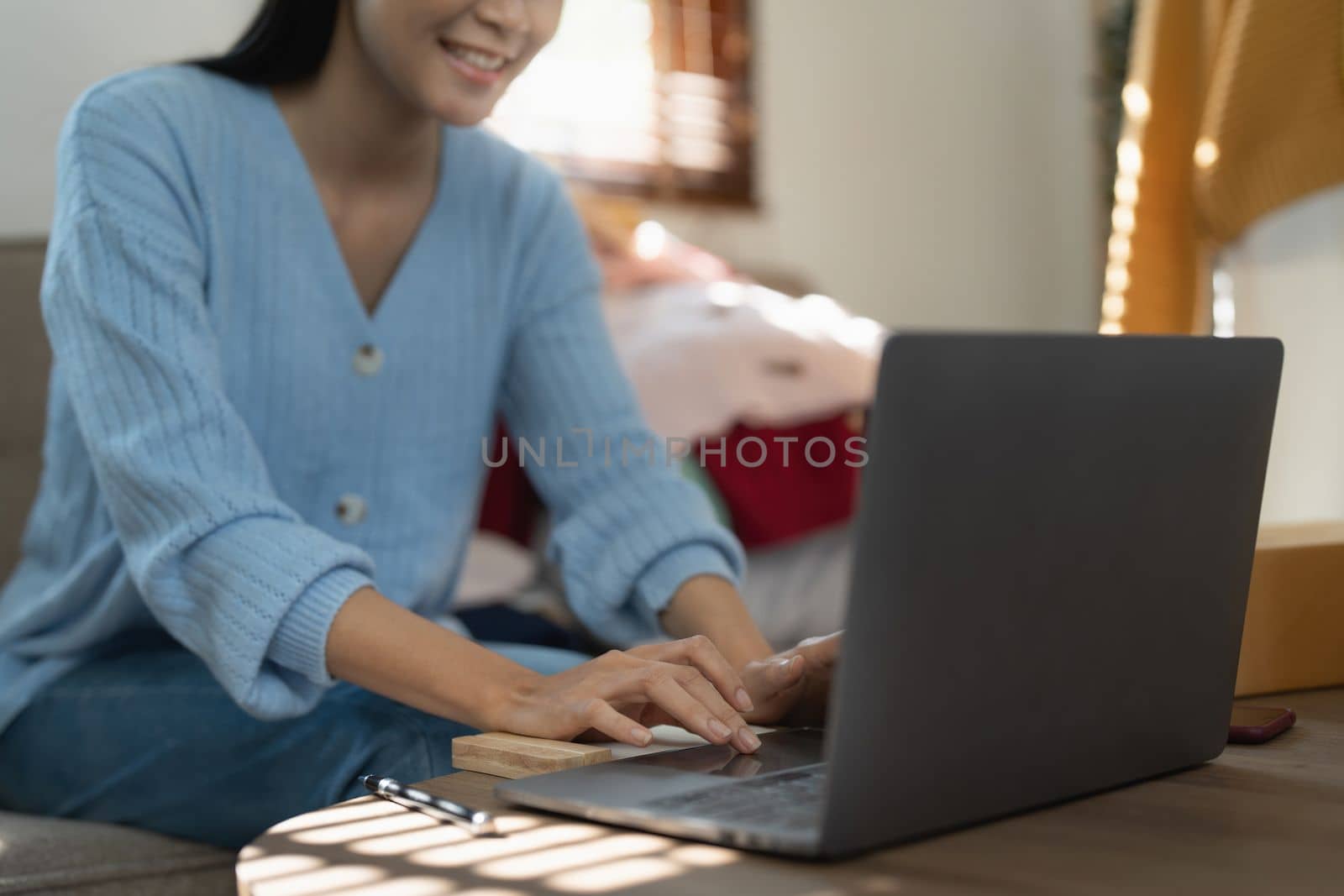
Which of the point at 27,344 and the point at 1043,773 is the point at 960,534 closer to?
the point at 1043,773

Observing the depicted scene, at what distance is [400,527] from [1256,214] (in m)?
0.94

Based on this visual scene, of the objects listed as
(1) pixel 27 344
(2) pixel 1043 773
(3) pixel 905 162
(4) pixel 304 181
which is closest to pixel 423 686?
(2) pixel 1043 773

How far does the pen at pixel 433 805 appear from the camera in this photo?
1.69 ft

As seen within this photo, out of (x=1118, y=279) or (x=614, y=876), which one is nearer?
(x=614, y=876)

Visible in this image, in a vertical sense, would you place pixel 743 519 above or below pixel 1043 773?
below

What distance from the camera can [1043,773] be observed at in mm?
522

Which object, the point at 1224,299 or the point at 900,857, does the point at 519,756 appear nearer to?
the point at 900,857

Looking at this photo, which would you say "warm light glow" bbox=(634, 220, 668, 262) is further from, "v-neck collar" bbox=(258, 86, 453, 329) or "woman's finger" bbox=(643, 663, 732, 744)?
"woman's finger" bbox=(643, 663, 732, 744)

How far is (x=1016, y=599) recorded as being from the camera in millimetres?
481

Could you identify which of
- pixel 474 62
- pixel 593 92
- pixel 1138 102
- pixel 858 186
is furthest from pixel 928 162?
pixel 474 62

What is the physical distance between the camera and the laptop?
0.44 meters

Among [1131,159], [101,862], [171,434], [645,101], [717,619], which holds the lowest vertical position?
[101,862]

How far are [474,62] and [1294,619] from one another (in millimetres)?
723

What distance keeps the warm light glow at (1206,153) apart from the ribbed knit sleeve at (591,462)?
26.1 inches
